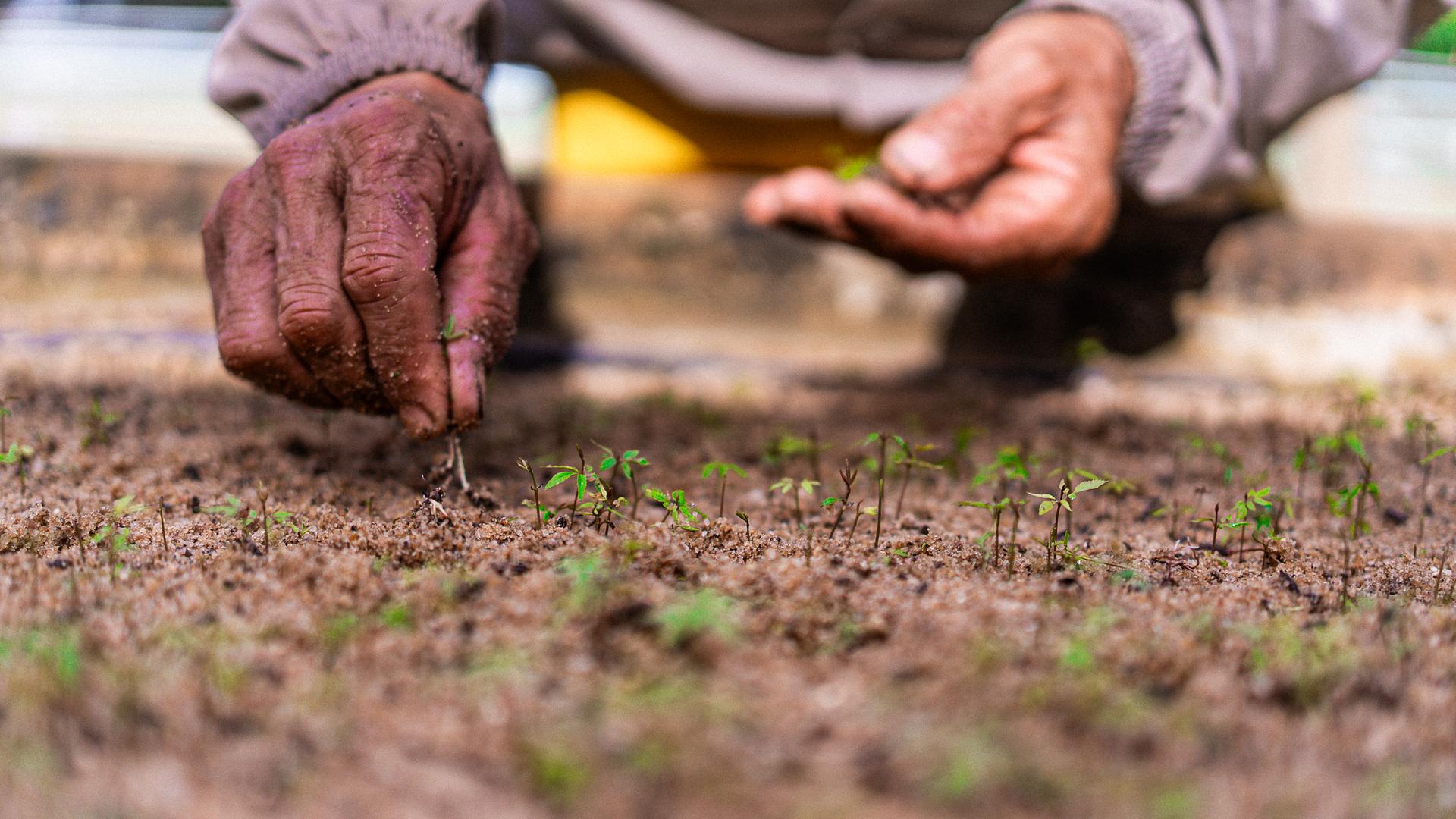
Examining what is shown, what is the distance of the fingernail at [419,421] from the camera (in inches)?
63.0

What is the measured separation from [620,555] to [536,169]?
354 cm

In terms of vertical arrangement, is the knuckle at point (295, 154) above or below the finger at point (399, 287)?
above

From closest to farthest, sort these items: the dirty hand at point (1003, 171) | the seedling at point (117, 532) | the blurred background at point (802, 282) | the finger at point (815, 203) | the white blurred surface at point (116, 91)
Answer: the seedling at point (117, 532) < the dirty hand at point (1003, 171) < the finger at point (815, 203) < the blurred background at point (802, 282) < the white blurred surface at point (116, 91)

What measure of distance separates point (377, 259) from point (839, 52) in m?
2.76

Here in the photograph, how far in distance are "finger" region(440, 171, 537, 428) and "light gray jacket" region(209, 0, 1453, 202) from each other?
45 centimetres

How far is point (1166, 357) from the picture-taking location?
3830 millimetres

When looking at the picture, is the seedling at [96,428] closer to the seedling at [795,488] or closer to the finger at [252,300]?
the finger at [252,300]

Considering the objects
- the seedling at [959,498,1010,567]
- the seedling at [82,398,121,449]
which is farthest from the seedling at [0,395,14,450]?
the seedling at [959,498,1010,567]

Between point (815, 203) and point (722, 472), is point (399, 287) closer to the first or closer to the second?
point (722, 472)

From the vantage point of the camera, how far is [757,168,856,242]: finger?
239 centimetres

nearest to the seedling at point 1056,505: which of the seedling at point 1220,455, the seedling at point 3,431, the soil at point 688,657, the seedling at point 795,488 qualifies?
the soil at point 688,657

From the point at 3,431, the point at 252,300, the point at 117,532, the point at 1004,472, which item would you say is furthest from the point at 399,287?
the point at 1004,472

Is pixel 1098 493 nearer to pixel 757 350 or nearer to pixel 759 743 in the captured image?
pixel 759 743

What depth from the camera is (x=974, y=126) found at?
87.2 inches
